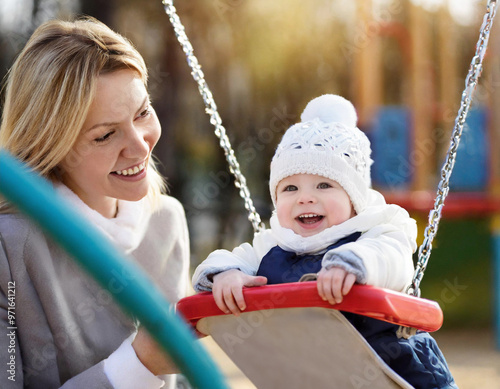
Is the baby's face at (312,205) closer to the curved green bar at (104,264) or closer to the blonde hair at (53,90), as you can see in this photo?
the blonde hair at (53,90)

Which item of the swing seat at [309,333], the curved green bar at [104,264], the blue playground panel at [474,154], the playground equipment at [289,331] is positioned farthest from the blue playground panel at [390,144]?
the curved green bar at [104,264]

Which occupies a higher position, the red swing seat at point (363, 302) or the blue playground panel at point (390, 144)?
the blue playground panel at point (390, 144)

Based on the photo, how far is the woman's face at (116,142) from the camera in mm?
1390

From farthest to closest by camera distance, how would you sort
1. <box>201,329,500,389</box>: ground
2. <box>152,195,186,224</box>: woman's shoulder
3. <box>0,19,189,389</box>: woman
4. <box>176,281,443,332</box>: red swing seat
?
1. <box>201,329,500,389</box>: ground
2. <box>152,195,186,224</box>: woman's shoulder
3. <box>0,19,189,389</box>: woman
4. <box>176,281,443,332</box>: red swing seat

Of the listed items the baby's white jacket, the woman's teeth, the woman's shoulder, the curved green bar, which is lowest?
the curved green bar

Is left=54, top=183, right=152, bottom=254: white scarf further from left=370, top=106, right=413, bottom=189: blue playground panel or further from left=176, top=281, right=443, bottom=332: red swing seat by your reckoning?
left=370, top=106, right=413, bottom=189: blue playground panel

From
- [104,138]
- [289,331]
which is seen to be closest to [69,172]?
[104,138]

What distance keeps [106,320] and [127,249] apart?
16 cm

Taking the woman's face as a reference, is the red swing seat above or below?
below

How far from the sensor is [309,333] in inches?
40.5

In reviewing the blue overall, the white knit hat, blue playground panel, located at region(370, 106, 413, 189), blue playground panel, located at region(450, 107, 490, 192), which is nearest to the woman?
the white knit hat

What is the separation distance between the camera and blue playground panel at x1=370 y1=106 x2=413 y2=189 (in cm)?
485

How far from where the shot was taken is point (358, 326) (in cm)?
112

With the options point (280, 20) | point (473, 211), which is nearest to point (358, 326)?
point (473, 211)
